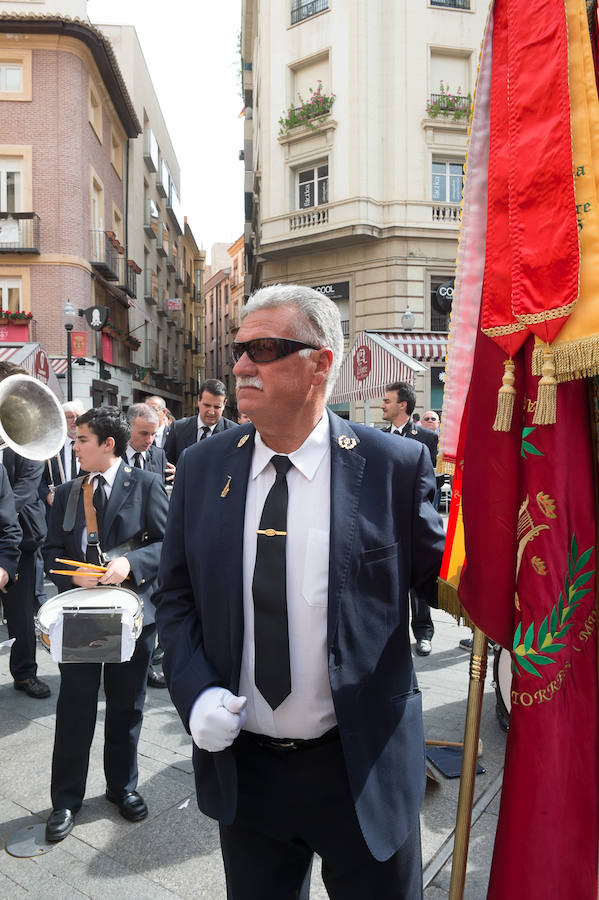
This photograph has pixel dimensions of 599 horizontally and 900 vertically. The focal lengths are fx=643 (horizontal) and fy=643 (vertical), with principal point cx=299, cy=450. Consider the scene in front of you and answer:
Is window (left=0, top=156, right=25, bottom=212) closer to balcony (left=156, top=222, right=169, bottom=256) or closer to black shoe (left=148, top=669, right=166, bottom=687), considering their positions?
balcony (left=156, top=222, right=169, bottom=256)

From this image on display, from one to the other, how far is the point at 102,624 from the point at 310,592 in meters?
1.52

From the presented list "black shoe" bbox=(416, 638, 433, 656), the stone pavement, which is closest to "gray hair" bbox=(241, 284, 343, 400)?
the stone pavement

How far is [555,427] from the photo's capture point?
165 cm

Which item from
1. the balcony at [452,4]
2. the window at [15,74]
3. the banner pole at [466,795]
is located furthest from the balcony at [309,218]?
the banner pole at [466,795]

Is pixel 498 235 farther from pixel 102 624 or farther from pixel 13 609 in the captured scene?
pixel 13 609

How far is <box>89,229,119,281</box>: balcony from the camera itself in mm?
22719

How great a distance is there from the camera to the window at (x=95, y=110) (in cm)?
2247

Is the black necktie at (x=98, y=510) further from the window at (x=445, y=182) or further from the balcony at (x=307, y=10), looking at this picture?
the balcony at (x=307, y=10)

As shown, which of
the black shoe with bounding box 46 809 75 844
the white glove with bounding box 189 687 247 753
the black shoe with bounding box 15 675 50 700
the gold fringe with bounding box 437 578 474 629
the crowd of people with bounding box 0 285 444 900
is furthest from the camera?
the black shoe with bounding box 15 675 50 700

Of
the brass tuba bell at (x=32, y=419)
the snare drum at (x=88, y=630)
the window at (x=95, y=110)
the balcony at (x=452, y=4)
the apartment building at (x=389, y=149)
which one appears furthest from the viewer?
the window at (x=95, y=110)

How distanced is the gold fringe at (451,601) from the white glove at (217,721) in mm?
663

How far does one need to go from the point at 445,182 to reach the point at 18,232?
13898 mm

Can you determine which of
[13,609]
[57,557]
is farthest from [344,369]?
[57,557]

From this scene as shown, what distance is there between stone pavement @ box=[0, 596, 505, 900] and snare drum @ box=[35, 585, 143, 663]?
2.90 ft
